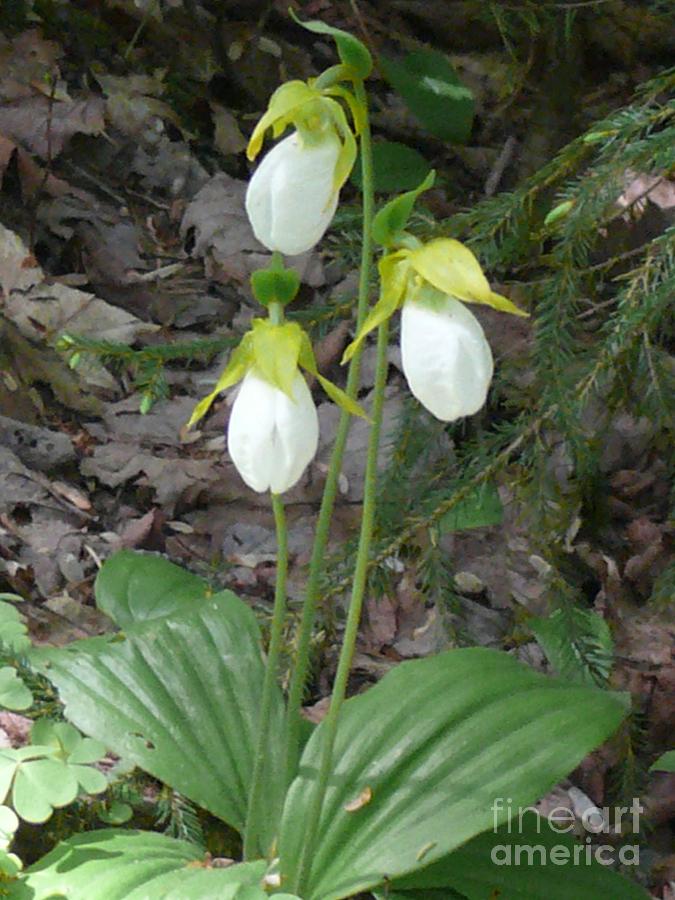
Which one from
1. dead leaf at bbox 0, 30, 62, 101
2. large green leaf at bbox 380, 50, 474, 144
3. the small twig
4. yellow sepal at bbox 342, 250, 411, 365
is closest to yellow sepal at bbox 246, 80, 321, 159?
yellow sepal at bbox 342, 250, 411, 365

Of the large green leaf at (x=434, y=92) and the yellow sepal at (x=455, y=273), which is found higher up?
the large green leaf at (x=434, y=92)

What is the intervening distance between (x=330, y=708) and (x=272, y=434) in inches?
13.3

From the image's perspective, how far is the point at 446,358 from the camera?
0.90 meters

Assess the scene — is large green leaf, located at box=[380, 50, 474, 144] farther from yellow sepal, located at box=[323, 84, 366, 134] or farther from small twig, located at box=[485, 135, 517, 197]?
yellow sepal, located at box=[323, 84, 366, 134]

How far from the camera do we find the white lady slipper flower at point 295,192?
0.99m

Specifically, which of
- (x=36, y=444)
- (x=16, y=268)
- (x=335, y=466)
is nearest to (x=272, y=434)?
(x=335, y=466)

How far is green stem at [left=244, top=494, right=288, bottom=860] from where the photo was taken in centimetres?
110

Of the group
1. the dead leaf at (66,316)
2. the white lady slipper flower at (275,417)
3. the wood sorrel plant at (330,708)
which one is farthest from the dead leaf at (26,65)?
the white lady slipper flower at (275,417)

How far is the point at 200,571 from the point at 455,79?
115cm

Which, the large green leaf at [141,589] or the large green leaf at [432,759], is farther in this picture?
the large green leaf at [141,589]

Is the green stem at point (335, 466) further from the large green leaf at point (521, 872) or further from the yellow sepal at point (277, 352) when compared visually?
the large green leaf at point (521, 872)

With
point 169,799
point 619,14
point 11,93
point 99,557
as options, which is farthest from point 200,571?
point 619,14

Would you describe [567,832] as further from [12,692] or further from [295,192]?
[295,192]

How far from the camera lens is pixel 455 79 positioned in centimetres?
214
